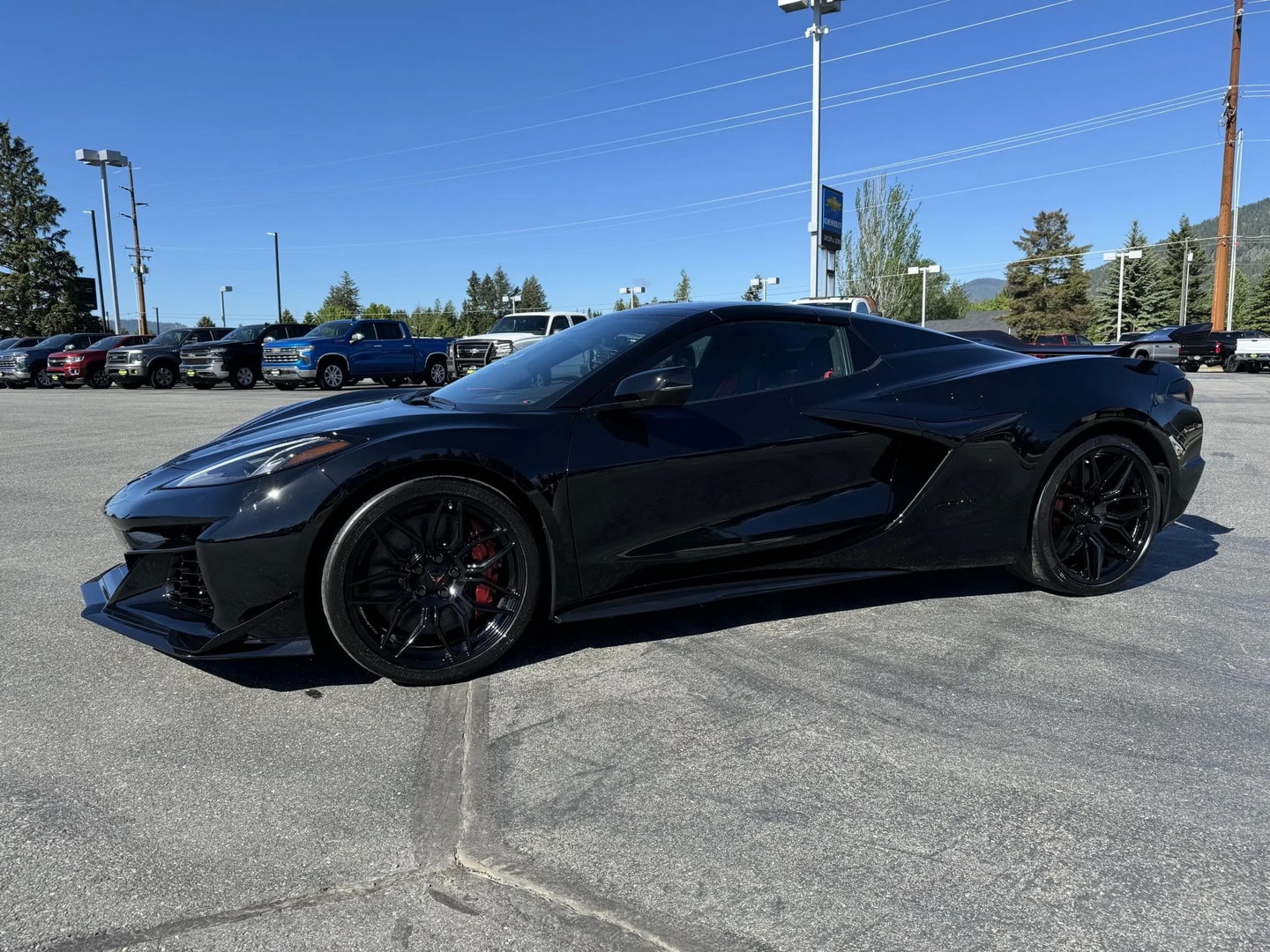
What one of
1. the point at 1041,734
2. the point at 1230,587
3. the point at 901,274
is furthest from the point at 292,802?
the point at 901,274

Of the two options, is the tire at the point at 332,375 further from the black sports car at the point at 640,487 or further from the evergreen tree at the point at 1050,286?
the evergreen tree at the point at 1050,286

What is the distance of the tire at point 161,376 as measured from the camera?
80.3 ft

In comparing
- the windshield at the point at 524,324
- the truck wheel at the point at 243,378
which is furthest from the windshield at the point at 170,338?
the windshield at the point at 524,324

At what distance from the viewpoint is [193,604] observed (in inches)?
118

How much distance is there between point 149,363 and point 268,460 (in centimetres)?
2449

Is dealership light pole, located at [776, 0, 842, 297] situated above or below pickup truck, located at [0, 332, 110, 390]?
above

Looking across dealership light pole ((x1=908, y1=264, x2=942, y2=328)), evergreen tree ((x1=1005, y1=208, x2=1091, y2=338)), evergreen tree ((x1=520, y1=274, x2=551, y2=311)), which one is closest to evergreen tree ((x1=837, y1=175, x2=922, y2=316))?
dealership light pole ((x1=908, y1=264, x2=942, y2=328))

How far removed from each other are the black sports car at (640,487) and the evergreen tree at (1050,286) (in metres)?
75.1

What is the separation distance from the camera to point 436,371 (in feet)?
77.0

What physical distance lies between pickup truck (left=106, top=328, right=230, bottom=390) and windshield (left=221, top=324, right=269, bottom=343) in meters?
1.15

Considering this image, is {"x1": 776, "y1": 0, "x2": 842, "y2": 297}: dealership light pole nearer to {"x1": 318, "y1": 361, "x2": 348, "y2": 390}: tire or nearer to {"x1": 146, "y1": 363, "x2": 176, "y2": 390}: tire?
{"x1": 318, "y1": 361, "x2": 348, "y2": 390}: tire

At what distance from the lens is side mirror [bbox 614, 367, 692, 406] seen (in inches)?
126

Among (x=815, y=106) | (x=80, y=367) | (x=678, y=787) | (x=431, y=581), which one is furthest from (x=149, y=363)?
(x=678, y=787)

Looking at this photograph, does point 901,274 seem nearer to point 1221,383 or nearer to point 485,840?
point 1221,383
